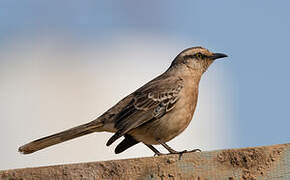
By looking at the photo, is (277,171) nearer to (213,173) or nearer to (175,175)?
(213,173)

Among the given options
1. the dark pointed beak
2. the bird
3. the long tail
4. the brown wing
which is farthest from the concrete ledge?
the dark pointed beak

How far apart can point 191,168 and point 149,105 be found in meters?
3.28

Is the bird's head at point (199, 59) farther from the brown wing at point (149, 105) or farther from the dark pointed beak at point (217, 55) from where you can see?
the brown wing at point (149, 105)

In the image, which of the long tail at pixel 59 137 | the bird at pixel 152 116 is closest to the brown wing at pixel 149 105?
the bird at pixel 152 116

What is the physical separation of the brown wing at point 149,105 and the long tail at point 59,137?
327 mm

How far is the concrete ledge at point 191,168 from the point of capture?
400 centimetres

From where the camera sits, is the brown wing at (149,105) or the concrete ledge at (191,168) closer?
the concrete ledge at (191,168)

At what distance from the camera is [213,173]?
409 centimetres

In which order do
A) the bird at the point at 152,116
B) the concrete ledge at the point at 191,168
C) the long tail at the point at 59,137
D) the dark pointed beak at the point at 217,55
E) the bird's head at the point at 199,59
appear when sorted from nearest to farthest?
the concrete ledge at the point at 191,168 < the long tail at the point at 59,137 < the bird at the point at 152,116 < the dark pointed beak at the point at 217,55 < the bird's head at the point at 199,59

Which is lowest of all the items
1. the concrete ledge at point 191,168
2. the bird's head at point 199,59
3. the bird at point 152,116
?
the concrete ledge at point 191,168

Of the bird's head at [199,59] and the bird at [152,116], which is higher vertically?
the bird's head at [199,59]

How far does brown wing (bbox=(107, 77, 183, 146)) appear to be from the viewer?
7.14 m

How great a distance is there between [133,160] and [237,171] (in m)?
0.81

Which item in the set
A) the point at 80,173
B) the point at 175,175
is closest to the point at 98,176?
the point at 80,173
